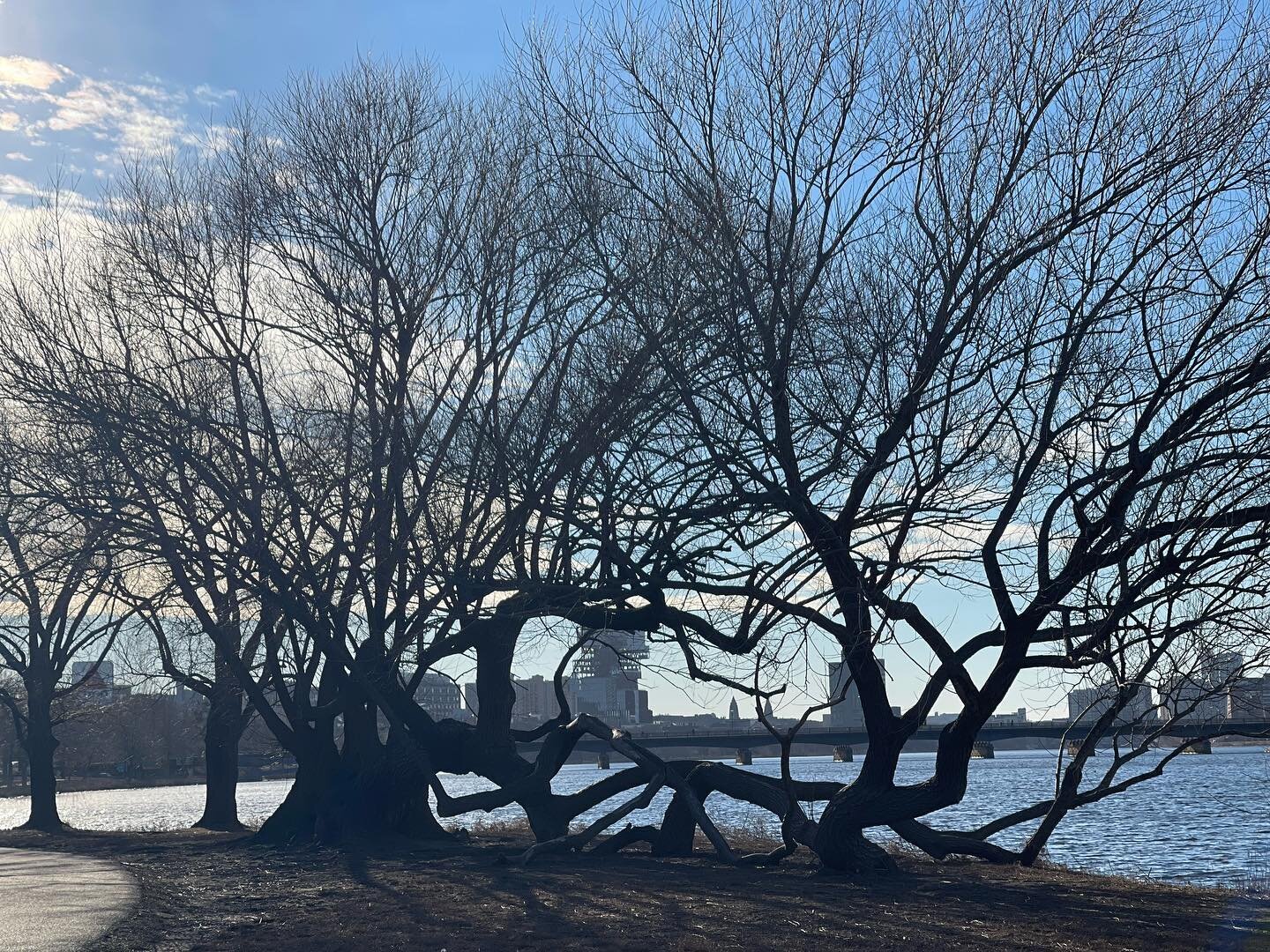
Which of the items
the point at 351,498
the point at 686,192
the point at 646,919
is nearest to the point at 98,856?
the point at 351,498

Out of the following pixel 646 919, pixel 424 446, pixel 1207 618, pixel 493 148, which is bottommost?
pixel 646 919

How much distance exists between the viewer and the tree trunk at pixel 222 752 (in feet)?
94.8

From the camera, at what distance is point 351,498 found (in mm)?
18625

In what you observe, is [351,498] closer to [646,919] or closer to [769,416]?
[769,416]

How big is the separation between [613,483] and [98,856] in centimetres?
1198

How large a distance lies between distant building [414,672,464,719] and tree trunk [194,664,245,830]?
4036 mm

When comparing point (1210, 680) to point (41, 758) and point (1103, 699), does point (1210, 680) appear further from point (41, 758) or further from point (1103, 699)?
point (41, 758)

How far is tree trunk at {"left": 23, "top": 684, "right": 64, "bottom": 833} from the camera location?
32.2 meters

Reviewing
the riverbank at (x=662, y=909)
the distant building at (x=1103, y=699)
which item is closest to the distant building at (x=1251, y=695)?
the distant building at (x=1103, y=699)

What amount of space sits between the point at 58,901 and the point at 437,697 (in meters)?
26.1

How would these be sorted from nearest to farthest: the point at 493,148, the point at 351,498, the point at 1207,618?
the point at 1207,618, the point at 493,148, the point at 351,498

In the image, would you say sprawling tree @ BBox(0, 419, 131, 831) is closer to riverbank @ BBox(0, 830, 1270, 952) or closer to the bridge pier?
riverbank @ BBox(0, 830, 1270, 952)

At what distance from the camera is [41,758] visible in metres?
32.9

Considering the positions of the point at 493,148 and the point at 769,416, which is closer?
the point at 769,416
